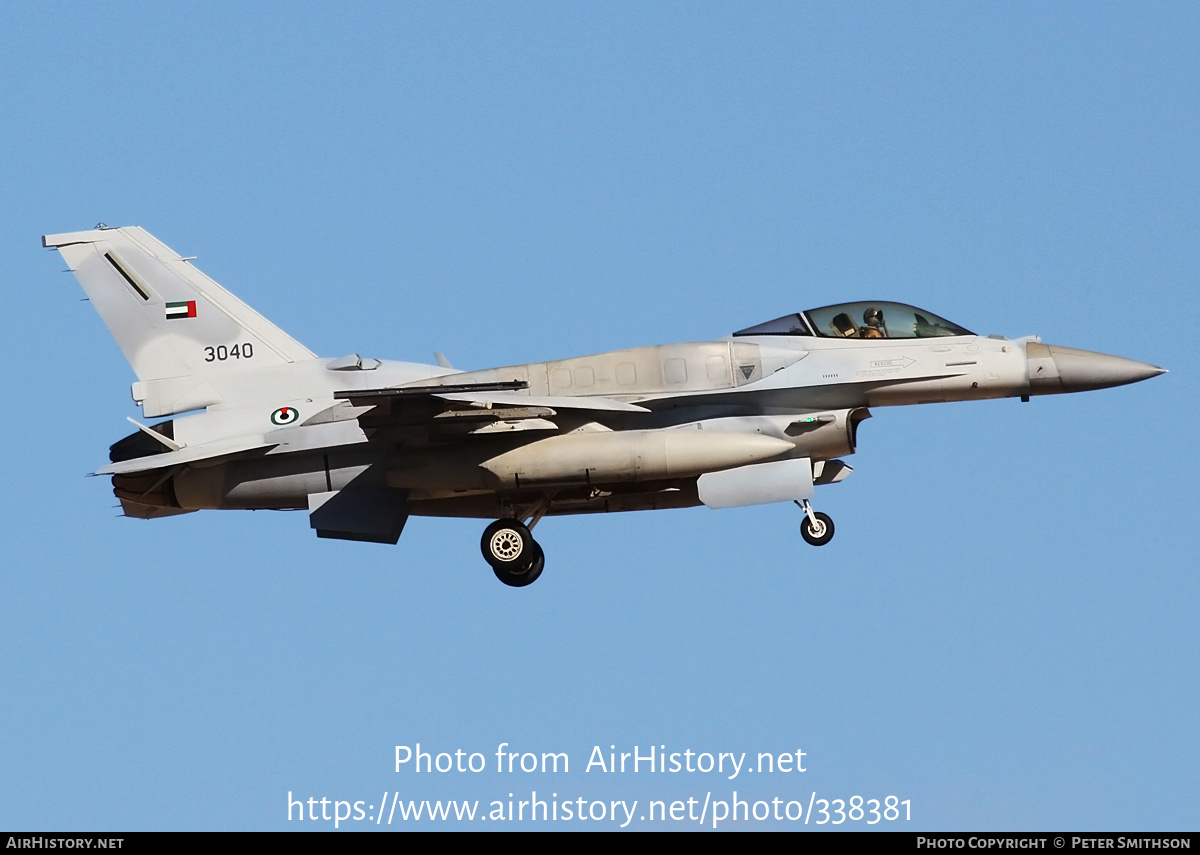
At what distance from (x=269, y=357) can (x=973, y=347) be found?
802 centimetres

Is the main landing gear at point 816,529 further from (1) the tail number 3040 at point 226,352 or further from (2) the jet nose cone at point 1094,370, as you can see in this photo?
(1) the tail number 3040 at point 226,352

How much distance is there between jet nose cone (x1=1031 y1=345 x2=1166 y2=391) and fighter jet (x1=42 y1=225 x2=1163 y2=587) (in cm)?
2

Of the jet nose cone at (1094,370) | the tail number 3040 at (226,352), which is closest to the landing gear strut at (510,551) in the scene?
the tail number 3040 at (226,352)

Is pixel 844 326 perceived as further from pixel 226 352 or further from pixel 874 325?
pixel 226 352

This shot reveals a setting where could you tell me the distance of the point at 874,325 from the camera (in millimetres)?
20625

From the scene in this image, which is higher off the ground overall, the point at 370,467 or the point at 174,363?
the point at 174,363

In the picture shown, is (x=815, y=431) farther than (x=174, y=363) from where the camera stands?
No

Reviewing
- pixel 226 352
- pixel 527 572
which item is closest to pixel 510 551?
pixel 527 572

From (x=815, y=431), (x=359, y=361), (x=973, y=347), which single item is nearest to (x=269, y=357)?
(x=359, y=361)

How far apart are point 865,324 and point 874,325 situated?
0.10 metres

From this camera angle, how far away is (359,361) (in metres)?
21.2

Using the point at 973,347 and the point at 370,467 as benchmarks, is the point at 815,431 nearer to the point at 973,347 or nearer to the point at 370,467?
the point at 973,347

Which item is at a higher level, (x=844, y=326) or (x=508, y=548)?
(x=844, y=326)

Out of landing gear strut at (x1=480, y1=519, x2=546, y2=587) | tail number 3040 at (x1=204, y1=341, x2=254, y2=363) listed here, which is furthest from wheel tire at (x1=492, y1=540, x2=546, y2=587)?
tail number 3040 at (x1=204, y1=341, x2=254, y2=363)
